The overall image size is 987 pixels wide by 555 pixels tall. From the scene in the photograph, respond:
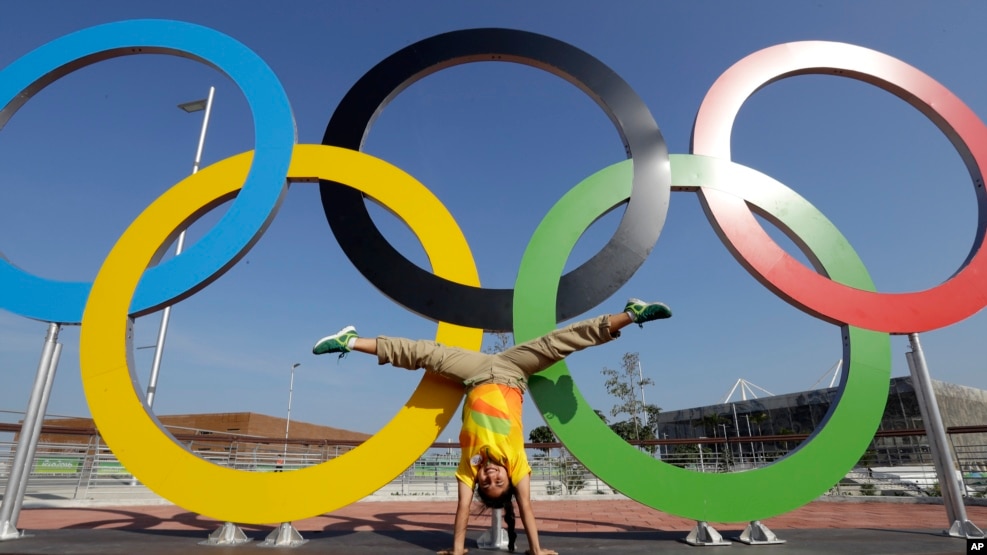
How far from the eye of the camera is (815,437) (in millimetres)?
4246

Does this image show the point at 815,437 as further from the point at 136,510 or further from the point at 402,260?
the point at 136,510

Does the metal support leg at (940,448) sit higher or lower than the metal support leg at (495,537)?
higher

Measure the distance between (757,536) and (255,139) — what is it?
5.65 m

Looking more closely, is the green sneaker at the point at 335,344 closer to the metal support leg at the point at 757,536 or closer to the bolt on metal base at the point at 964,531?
the metal support leg at the point at 757,536

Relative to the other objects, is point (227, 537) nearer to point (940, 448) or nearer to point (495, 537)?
point (495, 537)

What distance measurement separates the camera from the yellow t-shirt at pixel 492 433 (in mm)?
3604

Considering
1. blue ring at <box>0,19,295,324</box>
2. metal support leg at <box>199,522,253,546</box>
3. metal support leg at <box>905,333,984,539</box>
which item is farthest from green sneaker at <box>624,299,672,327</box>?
metal support leg at <box>199,522,253,546</box>

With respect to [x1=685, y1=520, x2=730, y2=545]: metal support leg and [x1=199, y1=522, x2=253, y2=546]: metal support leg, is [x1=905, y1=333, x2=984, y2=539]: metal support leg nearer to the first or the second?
[x1=685, y1=520, x2=730, y2=545]: metal support leg

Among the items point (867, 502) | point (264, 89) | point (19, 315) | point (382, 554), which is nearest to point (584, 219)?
point (382, 554)

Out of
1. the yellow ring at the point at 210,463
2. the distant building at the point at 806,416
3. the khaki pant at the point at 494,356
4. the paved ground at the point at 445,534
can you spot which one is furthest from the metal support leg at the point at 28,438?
the distant building at the point at 806,416

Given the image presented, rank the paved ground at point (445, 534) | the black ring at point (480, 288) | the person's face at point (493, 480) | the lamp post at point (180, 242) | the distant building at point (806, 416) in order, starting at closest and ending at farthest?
the person's face at point (493, 480) < the paved ground at point (445, 534) < the black ring at point (480, 288) < the lamp post at point (180, 242) < the distant building at point (806, 416)

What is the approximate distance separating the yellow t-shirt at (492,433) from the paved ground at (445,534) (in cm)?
66

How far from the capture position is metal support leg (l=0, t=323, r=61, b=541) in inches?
163

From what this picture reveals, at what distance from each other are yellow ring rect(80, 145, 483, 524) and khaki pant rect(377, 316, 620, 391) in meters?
0.24
